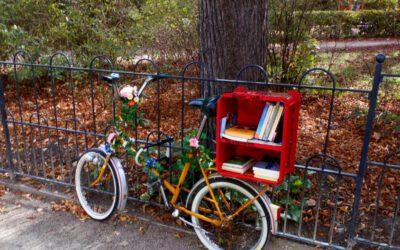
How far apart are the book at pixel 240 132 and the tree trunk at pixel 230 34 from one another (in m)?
0.86

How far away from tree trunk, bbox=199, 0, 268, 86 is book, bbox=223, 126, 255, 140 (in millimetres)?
858

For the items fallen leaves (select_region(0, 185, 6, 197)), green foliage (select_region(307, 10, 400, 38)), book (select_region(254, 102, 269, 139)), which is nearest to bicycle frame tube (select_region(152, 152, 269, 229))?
book (select_region(254, 102, 269, 139))

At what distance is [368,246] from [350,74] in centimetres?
606

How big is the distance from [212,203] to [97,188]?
1.32 metres

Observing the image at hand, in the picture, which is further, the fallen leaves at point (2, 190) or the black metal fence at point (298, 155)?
the fallen leaves at point (2, 190)

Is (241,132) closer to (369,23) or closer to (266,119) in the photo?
(266,119)

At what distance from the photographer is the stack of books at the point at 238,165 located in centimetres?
278

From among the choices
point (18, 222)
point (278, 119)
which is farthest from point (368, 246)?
point (18, 222)

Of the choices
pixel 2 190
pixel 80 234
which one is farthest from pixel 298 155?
pixel 2 190

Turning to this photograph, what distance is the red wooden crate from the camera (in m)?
2.60

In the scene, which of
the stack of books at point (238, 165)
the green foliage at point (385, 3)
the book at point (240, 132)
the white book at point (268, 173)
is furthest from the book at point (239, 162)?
the green foliage at point (385, 3)

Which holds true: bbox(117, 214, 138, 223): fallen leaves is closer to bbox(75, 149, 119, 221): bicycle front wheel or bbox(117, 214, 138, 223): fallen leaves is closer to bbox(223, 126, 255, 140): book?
bbox(75, 149, 119, 221): bicycle front wheel

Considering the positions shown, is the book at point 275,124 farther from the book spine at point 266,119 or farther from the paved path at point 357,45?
the paved path at point 357,45

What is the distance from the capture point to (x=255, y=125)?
2.91 metres
